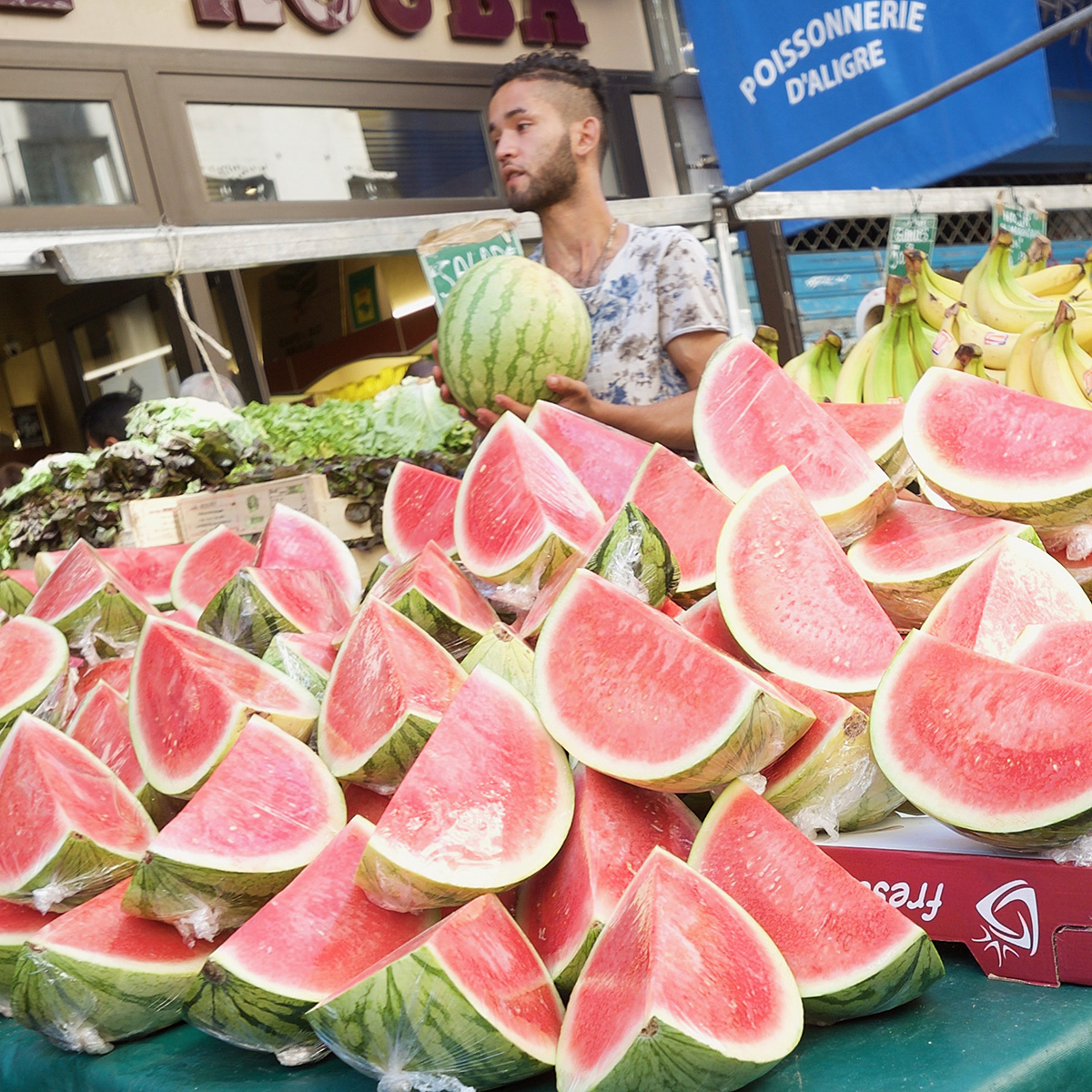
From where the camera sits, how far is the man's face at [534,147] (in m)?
3.09

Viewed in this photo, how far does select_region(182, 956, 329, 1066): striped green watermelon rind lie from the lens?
0.99 m

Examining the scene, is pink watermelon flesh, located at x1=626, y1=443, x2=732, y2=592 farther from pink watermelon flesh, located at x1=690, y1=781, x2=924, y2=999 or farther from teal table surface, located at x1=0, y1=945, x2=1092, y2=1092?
teal table surface, located at x1=0, y1=945, x2=1092, y2=1092

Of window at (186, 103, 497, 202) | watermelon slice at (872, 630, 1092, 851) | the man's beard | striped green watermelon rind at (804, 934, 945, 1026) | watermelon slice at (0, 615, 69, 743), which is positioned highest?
window at (186, 103, 497, 202)

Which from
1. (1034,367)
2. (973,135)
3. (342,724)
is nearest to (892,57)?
(973,135)

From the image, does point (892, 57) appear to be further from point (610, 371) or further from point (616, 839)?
point (616, 839)

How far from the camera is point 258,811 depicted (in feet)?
3.85

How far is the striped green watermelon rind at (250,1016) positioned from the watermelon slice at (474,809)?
0.13 m

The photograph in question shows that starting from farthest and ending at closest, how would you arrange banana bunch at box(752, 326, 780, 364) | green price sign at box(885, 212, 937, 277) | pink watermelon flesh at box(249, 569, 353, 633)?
green price sign at box(885, 212, 937, 277) < banana bunch at box(752, 326, 780, 364) < pink watermelon flesh at box(249, 569, 353, 633)

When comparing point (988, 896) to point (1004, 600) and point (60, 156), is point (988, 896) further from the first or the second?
point (60, 156)

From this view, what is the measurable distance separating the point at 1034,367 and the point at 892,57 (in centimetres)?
199

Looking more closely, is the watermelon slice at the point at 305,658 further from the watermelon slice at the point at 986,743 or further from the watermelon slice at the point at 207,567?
the watermelon slice at the point at 986,743

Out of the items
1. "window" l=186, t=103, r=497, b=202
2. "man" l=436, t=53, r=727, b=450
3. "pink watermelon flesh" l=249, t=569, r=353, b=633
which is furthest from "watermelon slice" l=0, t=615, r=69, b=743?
"window" l=186, t=103, r=497, b=202

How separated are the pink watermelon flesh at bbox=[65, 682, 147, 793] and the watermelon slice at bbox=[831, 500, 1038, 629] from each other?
1.02 m

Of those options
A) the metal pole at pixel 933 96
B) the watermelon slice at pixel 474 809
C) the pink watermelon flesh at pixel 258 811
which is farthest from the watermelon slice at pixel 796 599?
the metal pole at pixel 933 96
